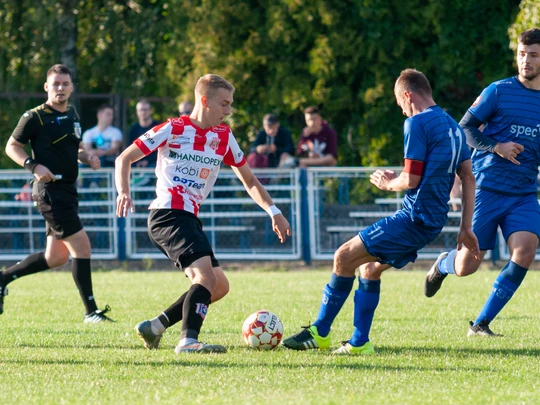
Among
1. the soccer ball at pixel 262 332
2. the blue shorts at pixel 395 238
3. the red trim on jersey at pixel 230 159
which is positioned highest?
the red trim on jersey at pixel 230 159

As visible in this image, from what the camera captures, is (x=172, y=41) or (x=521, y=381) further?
(x=172, y=41)

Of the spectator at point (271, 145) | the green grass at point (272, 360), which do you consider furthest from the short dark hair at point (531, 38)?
the spectator at point (271, 145)

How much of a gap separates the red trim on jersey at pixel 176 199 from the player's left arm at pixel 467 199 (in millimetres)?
1868

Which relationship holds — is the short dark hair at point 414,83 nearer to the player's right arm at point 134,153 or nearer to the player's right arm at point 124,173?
the player's right arm at point 134,153

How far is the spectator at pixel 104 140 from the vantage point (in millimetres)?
16734

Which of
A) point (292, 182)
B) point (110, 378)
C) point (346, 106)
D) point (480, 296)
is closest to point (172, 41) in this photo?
point (346, 106)

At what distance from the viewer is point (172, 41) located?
20.2 m

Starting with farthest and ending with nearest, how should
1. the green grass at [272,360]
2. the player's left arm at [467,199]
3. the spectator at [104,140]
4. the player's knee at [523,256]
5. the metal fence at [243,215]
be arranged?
the spectator at [104,140] < the metal fence at [243,215] < the player's knee at [523,256] < the player's left arm at [467,199] < the green grass at [272,360]

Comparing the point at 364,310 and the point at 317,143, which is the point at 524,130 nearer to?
the point at 364,310

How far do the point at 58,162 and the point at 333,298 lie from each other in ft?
11.0

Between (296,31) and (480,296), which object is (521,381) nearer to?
(480,296)

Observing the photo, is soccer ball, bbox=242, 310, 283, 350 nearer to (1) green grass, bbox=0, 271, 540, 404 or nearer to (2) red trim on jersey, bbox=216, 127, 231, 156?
(1) green grass, bbox=0, 271, 540, 404

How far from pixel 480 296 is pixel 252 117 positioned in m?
9.08

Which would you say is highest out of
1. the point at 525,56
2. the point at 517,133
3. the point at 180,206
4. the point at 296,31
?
the point at 296,31
